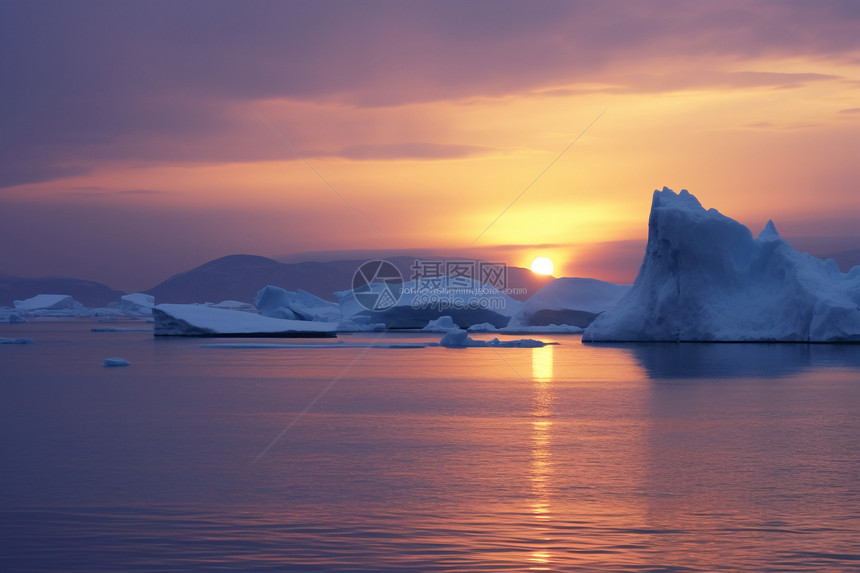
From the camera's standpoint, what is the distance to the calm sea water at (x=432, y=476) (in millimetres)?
5465

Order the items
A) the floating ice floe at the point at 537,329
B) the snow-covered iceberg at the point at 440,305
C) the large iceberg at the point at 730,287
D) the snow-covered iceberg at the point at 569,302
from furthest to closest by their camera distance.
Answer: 1. the snow-covered iceberg at the point at 440,305
2. the snow-covered iceberg at the point at 569,302
3. the floating ice floe at the point at 537,329
4. the large iceberg at the point at 730,287

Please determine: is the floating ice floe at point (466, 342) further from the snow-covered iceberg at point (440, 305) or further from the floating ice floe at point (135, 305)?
the floating ice floe at point (135, 305)

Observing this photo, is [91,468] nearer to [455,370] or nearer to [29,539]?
[29,539]

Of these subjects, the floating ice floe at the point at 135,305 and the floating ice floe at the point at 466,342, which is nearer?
the floating ice floe at the point at 466,342

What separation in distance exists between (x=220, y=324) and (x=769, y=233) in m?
20.4

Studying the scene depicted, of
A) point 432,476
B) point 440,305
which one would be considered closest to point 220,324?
point 440,305

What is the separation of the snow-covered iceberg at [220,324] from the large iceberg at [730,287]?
12719 mm

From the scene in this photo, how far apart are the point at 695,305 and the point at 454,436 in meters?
22.0

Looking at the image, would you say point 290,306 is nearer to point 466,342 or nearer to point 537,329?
point 537,329

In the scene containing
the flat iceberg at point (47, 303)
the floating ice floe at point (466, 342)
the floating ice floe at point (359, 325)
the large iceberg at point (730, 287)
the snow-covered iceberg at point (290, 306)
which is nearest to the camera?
the large iceberg at point (730, 287)

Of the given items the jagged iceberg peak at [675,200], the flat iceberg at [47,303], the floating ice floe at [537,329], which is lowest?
the floating ice floe at [537,329]

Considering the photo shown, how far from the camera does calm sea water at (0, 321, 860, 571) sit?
17.9 ft

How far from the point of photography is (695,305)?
3048 cm

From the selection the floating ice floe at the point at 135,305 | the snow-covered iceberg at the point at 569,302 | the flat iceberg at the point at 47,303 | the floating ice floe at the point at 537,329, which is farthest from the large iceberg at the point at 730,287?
the flat iceberg at the point at 47,303
